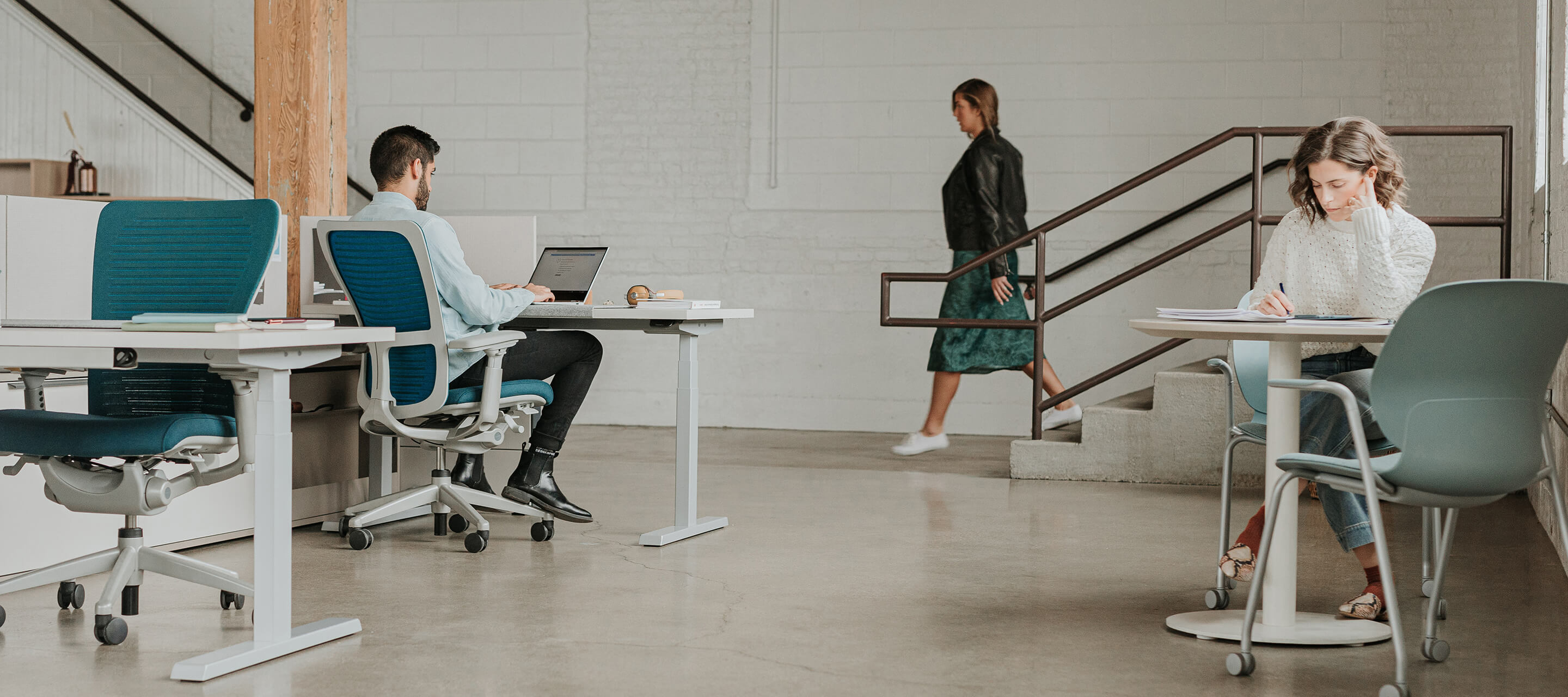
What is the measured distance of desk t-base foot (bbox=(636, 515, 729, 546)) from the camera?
3.57 meters

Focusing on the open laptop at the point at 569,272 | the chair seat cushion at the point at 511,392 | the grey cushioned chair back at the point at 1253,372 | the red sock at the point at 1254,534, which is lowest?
the red sock at the point at 1254,534

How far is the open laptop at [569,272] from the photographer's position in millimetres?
4027

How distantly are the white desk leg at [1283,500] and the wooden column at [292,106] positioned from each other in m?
3.13

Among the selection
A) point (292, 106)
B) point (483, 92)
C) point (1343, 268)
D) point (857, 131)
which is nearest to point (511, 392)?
point (292, 106)

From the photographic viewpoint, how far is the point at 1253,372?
3.08 m

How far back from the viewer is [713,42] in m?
6.87

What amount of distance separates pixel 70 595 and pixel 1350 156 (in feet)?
9.00

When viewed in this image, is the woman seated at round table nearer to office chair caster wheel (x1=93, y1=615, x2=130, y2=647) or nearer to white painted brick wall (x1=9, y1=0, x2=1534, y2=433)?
office chair caster wheel (x1=93, y1=615, x2=130, y2=647)

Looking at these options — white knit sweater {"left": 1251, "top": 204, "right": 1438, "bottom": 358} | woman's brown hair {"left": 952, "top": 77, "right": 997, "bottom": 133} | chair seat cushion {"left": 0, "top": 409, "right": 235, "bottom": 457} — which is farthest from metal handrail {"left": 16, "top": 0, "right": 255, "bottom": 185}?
white knit sweater {"left": 1251, "top": 204, "right": 1438, "bottom": 358}

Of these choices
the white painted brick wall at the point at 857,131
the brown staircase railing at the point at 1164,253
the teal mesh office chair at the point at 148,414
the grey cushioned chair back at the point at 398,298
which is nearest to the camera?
the teal mesh office chair at the point at 148,414

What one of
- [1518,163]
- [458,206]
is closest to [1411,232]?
[1518,163]

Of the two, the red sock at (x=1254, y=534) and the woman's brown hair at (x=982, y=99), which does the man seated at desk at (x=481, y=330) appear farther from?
the woman's brown hair at (x=982, y=99)

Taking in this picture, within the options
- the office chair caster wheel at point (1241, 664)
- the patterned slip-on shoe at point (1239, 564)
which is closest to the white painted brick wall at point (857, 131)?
the patterned slip-on shoe at point (1239, 564)

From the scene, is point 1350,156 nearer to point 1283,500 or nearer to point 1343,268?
point 1343,268
